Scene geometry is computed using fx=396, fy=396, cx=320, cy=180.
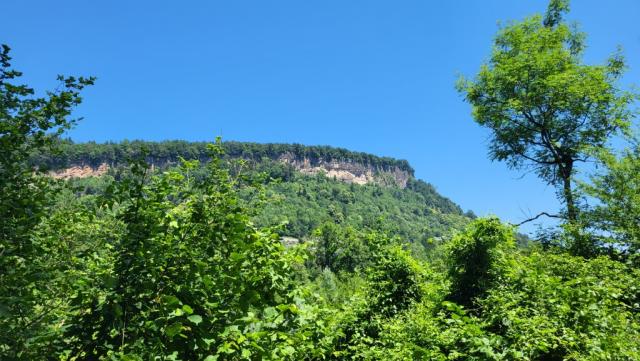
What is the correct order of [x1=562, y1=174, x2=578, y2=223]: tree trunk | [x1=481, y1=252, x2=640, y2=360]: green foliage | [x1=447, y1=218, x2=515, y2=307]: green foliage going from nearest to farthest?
[x1=481, y1=252, x2=640, y2=360]: green foliage
[x1=447, y1=218, x2=515, y2=307]: green foliage
[x1=562, y1=174, x2=578, y2=223]: tree trunk

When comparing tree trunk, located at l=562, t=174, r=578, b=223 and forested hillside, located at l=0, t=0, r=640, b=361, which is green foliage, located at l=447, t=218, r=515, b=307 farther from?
tree trunk, located at l=562, t=174, r=578, b=223

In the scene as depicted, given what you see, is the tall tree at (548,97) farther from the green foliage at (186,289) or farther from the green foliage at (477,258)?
the green foliage at (186,289)

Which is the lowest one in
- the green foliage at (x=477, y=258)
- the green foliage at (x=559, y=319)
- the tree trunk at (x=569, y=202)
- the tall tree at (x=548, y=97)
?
the green foliage at (x=559, y=319)

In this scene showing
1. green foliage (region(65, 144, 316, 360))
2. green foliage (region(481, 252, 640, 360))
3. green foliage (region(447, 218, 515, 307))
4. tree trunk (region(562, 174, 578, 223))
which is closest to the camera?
green foliage (region(65, 144, 316, 360))

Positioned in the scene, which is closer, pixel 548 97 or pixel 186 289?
pixel 186 289

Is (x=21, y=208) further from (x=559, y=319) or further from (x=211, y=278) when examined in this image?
(x=559, y=319)

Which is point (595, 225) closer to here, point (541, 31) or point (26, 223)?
point (541, 31)

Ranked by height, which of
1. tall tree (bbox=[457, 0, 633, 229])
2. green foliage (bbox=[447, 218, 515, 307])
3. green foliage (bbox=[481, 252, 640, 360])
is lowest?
green foliage (bbox=[481, 252, 640, 360])

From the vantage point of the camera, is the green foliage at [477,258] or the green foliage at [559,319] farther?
the green foliage at [477,258]

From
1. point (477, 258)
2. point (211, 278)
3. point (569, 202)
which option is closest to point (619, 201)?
point (569, 202)

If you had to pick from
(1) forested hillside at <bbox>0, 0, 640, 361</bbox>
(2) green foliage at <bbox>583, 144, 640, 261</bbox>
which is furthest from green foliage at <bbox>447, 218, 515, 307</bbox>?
(2) green foliage at <bbox>583, 144, 640, 261</bbox>

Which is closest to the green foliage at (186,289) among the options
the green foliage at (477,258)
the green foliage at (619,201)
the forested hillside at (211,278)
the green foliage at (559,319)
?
the forested hillside at (211,278)

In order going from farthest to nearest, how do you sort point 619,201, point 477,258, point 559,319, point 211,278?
1. point 619,201
2. point 477,258
3. point 559,319
4. point 211,278

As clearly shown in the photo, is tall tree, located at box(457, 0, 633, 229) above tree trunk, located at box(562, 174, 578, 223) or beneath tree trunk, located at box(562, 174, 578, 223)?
above
